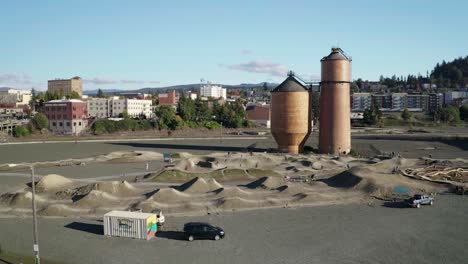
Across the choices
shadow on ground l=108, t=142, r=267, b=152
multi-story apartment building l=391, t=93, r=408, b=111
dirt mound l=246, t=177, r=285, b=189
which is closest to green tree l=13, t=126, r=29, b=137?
shadow on ground l=108, t=142, r=267, b=152

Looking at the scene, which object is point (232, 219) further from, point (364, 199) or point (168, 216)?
point (364, 199)

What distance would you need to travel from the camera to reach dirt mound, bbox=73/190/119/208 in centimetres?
2820

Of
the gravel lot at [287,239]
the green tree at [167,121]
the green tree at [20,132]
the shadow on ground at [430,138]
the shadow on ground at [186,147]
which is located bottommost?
the gravel lot at [287,239]

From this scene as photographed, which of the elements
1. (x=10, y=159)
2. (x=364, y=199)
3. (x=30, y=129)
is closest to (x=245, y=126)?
(x=30, y=129)

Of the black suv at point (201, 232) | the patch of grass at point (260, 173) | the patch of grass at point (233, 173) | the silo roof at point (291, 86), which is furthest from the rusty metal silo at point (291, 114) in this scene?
the black suv at point (201, 232)

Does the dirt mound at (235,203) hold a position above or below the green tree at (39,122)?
below

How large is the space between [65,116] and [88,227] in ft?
251

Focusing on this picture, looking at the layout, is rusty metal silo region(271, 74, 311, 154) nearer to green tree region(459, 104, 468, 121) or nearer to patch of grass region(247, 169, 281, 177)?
patch of grass region(247, 169, 281, 177)

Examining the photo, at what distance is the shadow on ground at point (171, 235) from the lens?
872 inches

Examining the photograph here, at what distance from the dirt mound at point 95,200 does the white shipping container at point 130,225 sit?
5.79m

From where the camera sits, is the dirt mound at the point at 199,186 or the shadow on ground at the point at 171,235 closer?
the shadow on ground at the point at 171,235

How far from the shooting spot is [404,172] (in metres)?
35.5

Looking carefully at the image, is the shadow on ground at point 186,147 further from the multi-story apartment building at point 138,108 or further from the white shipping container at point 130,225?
the multi-story apartment building at point 138,108

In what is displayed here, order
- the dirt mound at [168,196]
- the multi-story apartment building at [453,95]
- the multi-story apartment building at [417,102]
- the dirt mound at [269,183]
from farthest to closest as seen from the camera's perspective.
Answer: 1. the multi-story apartment building at [453,95]
2. the multi-story apartment building at [417,102]
3. the dirt mound at [269,183]
4. the dirt mound at [168,196]
